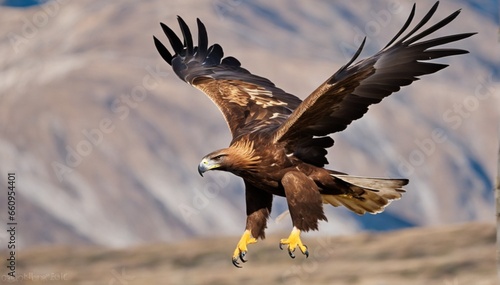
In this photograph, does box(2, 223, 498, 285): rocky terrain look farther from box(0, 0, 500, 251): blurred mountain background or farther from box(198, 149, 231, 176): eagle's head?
box(0, 0, 500, 251): blurred mountain background

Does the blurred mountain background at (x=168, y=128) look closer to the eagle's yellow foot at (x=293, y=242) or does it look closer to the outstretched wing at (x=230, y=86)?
the outstretched wing at (x=230, y=86)

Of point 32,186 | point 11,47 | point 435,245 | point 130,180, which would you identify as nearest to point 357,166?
point 130,180

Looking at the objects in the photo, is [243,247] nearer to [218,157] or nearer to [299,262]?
[218,157]

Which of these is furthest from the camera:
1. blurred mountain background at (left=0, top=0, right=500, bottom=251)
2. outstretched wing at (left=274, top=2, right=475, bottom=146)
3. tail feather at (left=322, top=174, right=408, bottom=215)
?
blurred mountain background at (left=0, top=0, right=500, bottom=251)

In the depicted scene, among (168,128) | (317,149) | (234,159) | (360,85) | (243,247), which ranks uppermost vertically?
(360,85)

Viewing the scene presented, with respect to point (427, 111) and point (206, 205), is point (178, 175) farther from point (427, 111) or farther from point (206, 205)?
point (427, 111)

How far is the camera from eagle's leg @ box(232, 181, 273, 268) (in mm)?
9164

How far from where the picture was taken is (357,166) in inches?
2837

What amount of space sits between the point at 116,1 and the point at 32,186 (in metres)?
23.0

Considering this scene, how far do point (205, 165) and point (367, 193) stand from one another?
154 centimetres

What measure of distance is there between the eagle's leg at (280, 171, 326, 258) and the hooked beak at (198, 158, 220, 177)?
573 millimetres

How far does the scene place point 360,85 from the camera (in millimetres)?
8953

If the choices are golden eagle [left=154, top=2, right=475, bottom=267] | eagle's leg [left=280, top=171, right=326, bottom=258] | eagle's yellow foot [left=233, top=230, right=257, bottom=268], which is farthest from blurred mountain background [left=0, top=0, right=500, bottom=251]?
eagle's leg [left=280, top=171, right=326, bottom=258]

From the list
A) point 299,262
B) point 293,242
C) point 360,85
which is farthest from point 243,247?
point 299,262
